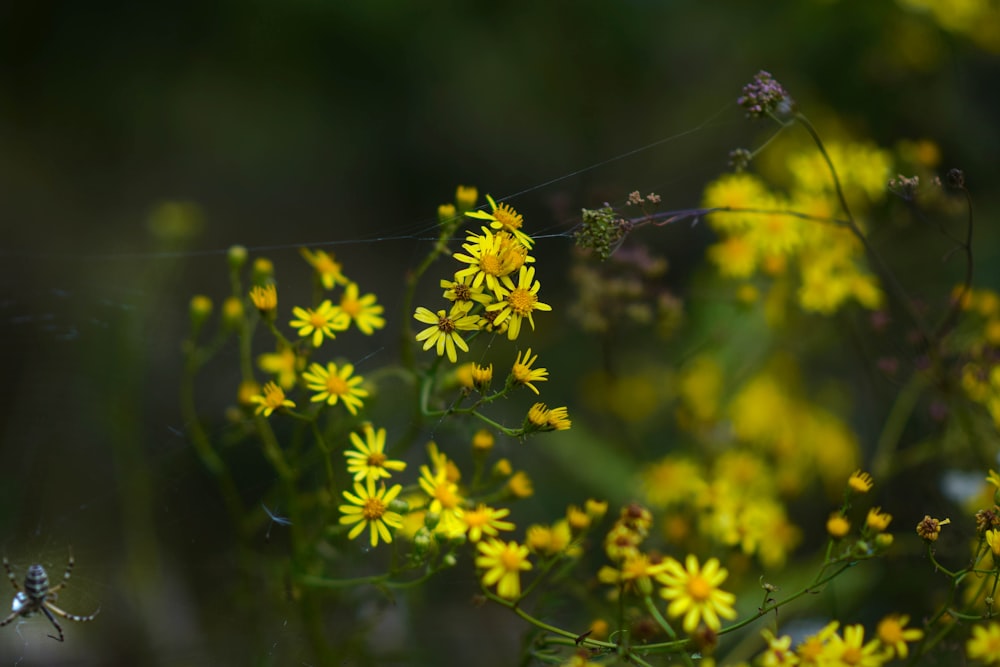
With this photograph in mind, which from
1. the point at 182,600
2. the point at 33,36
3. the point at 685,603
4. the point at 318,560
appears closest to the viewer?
the point at 685,603

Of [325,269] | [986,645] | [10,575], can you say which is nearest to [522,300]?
[325,269]

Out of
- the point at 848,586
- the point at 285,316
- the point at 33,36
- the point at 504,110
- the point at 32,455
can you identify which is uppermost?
the point at 33,36

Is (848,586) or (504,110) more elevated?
(504,110)

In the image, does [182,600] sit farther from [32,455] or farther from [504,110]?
[504,110]

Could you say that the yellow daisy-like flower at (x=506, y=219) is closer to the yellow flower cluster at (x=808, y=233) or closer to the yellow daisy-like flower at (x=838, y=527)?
the yellow daisy-like flower at (x=838, y=527)

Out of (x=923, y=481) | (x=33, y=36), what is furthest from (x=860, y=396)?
(x=33, y=36)

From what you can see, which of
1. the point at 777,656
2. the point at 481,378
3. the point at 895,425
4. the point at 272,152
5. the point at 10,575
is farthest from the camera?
the point at 272,152

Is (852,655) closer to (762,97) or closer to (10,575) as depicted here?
(762,97)
